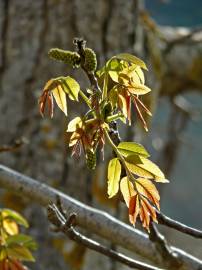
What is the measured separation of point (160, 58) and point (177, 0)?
4291mm

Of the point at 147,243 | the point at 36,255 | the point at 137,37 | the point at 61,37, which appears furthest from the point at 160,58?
the point at 147,243

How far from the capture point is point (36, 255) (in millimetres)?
1895

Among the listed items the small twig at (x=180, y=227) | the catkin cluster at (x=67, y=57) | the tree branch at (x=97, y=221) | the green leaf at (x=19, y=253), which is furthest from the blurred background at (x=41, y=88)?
the catkin cluster at (x=67, y=57)

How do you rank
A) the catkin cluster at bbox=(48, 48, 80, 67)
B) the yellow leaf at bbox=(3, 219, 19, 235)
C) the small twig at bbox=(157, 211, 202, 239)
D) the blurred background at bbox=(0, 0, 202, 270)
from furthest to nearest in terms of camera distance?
the blurred background at bbox=(0, 0, 202, 270) → the yellow leaf at bbox=(3, 219, 19, 235) → the small twig at bbox=(157, 211, 202, 239) → the catkin cluster at bbox=(48, 48, 80, 67)

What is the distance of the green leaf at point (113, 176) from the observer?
0.71 meters

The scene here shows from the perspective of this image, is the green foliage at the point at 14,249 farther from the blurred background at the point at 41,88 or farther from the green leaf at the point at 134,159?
the blurred background at the point at 41,88

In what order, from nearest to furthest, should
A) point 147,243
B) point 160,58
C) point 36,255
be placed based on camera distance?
point 147,243, point 36,255, point 160,58

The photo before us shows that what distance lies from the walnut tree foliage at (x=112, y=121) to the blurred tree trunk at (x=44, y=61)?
4.07 feet

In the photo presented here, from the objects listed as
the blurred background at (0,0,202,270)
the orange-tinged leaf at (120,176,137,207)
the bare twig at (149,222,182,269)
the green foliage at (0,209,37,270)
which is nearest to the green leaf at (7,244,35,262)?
the green foliage at (0,209,37,270)

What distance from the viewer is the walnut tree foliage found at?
2.24 feet

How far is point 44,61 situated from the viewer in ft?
6.66

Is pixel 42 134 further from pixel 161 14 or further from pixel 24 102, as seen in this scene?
pixel 161 14

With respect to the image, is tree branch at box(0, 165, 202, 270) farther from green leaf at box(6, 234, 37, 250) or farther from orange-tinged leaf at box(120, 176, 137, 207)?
orange-tinged leaf at box(120, 176, 137, 207)

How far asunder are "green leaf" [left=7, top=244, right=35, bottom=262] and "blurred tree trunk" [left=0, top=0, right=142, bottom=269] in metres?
0.96
